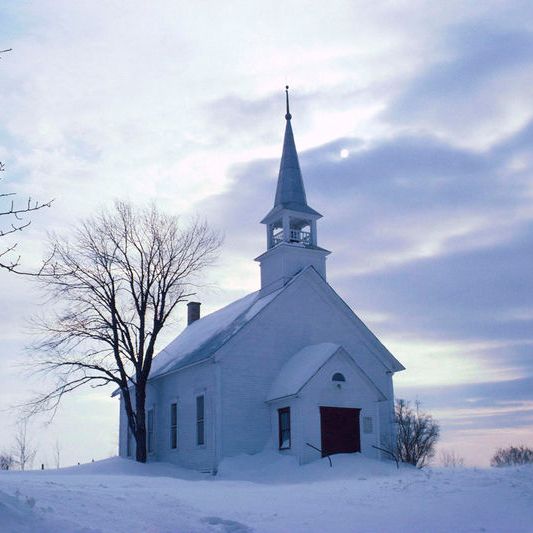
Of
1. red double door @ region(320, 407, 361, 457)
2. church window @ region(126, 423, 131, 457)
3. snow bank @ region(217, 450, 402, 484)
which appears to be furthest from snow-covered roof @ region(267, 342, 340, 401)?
church window @ region(126, 423, 131, 457)

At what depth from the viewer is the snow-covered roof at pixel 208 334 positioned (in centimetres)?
2797

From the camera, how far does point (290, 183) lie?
106ft

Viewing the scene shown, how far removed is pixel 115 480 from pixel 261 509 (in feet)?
28.2

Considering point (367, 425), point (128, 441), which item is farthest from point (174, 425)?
point (367, 425)

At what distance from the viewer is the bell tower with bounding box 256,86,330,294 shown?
30.0 meters

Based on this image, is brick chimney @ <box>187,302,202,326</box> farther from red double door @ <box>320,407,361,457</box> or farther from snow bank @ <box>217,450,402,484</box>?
red double door @ <box>320,407,361,457</box>

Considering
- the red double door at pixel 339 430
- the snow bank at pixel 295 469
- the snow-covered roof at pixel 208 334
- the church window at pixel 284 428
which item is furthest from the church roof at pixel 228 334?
the red double door at pixel 339 430

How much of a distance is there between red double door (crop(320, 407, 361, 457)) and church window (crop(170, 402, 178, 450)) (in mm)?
7635

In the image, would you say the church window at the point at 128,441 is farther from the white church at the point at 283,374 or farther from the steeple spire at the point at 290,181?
the steeple spire at the point at 290,181

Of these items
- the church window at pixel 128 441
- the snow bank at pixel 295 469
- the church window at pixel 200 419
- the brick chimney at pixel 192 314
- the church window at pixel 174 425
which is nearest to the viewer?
the snow bank at pixel 295 469

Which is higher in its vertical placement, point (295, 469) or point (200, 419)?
point (200, 419)

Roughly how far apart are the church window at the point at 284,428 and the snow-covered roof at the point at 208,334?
3.44m

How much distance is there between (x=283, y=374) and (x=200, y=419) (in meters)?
3.87

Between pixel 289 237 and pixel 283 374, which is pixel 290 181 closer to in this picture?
pixel 289 237
